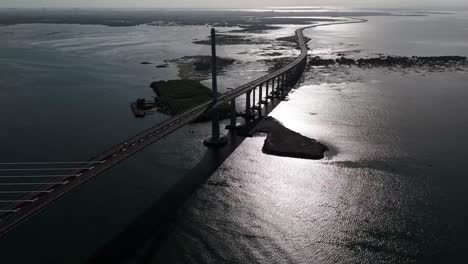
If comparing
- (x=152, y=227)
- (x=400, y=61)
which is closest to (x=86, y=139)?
(x=152, y=227)

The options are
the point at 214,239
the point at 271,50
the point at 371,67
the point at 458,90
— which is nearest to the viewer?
the point at 214,239

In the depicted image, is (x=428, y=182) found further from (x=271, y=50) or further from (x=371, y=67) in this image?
(x=271, y=50)

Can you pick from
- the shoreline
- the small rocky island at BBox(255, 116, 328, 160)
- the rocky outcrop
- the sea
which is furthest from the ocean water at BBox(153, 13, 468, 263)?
the rocky outcrop

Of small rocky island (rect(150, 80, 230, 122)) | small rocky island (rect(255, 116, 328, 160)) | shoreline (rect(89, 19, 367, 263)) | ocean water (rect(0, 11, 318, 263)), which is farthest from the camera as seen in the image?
small rocky island (rect(150, 80, 230, 122))

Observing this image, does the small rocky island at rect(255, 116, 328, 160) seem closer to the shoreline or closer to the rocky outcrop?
the shoreline

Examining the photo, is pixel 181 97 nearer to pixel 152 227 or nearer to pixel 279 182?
pixel 279 182

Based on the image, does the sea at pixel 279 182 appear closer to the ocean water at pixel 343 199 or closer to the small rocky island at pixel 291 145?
the ocean water at pixel 343 199

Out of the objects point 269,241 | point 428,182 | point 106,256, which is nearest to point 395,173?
point 428,182
